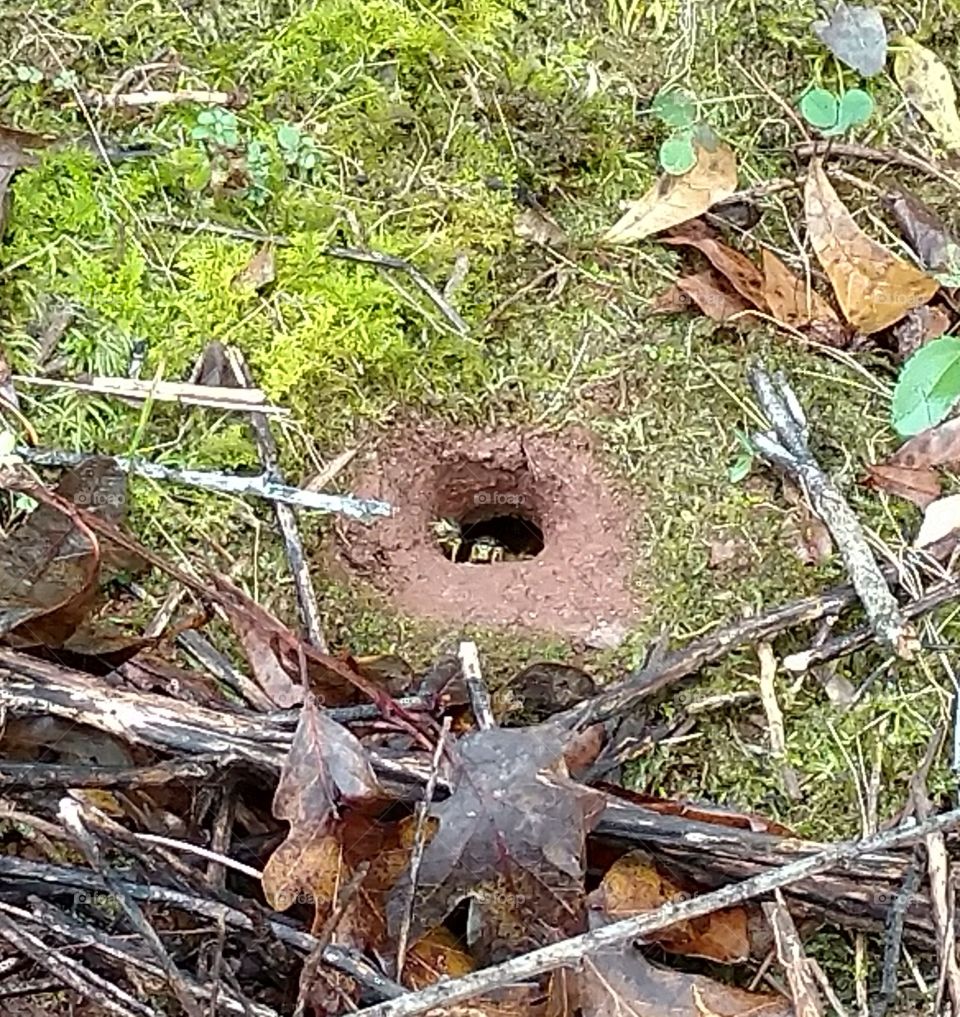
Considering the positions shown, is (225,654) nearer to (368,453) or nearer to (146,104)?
(368,453)

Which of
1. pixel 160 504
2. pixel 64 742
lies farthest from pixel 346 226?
pixel 64 742

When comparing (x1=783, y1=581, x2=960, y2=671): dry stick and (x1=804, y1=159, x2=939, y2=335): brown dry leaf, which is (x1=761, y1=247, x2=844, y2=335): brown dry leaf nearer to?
(x1=804, y1=159, x2=939, y2=335): brown dry leaf

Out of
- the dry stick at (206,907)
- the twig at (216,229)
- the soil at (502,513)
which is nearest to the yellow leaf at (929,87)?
the soil at (502,513)

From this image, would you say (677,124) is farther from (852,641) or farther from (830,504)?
(852,641)

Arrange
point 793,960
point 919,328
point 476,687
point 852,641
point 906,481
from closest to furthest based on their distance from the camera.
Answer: point 793,960 < point 476,687 < point 852,641 < point 906,481 < point 919,328

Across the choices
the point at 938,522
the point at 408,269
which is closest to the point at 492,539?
the point at 408,269

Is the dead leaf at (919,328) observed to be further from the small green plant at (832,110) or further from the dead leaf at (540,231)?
the dead leaf at (540,231)

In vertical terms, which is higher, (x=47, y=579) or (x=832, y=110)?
(x=832, y=110)
